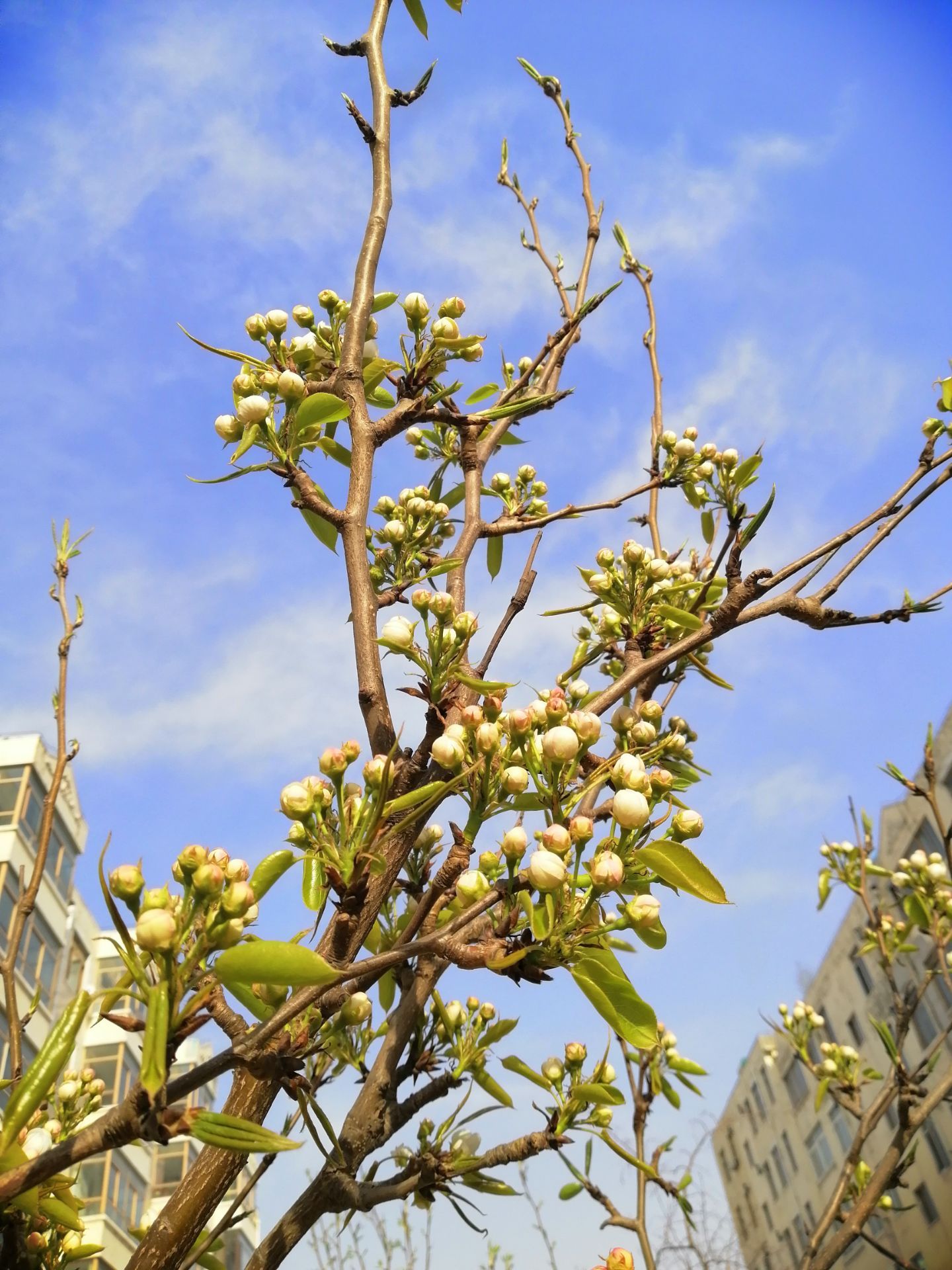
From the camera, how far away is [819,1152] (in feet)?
94.5

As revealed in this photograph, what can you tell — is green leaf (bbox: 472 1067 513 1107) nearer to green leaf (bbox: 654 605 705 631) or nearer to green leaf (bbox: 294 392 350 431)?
green leaf (bbox: 654 605 705 631)

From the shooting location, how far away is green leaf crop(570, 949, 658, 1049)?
3.71 feet

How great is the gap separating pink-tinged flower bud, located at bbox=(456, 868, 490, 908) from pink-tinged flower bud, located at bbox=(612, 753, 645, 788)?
0.76 ft

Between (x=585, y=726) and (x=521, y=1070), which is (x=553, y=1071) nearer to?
(x=521, y=1070)

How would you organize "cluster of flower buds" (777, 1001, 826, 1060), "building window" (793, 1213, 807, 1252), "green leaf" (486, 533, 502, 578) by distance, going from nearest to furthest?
1. "green leaf" (486, 533, 502, 578)
2. "cluster of flower buds" (777, 1001, 826, 1060)
3. "building window" (793, 1213, 807, 1252)

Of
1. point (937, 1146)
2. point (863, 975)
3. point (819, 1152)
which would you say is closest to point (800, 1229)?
point (819, 1152)

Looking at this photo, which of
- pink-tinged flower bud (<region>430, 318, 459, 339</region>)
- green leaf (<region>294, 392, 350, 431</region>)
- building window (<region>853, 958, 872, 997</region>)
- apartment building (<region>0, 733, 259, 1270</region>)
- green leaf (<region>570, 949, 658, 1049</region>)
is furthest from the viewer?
building window (<region>853, 958, 872, 997</region>)

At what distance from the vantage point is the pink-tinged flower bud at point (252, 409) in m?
1.75

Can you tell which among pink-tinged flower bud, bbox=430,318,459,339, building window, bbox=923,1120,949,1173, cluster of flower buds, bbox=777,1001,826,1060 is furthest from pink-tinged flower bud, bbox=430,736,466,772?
building window, bbox=923,1120,949,1173

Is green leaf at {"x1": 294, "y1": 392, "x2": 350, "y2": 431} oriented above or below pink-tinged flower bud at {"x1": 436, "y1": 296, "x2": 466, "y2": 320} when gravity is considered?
below

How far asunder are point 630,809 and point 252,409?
1.01 m

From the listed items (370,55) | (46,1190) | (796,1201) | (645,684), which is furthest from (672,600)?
(796,1201)

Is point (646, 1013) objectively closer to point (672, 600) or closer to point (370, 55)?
point (672, 600)

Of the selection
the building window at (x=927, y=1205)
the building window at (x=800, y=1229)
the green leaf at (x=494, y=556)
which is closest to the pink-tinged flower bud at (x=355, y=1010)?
the green leaf at (x=494, y=556)
